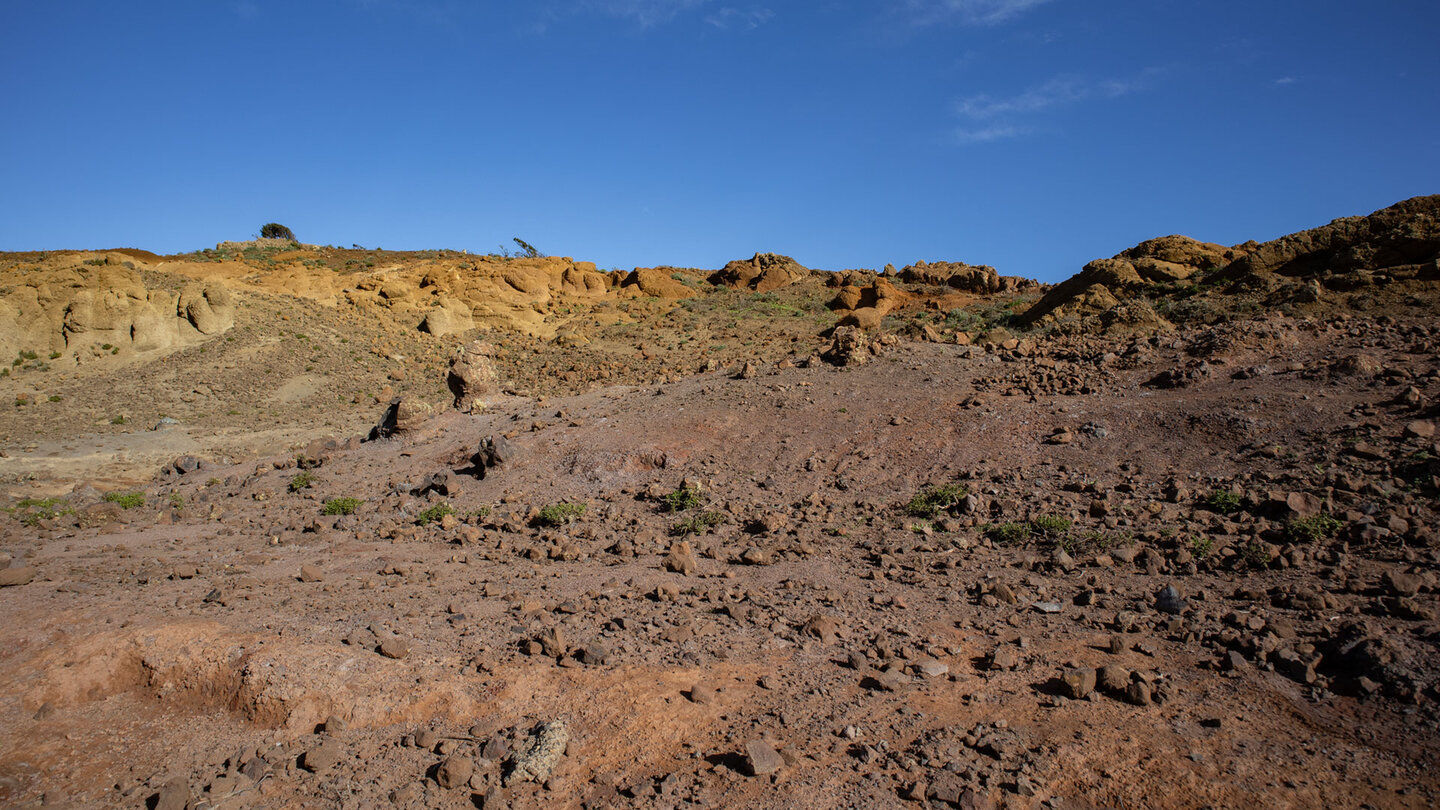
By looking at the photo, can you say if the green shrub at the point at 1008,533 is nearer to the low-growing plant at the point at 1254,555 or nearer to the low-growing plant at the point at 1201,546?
the low-growing plant at the point at 1201,546

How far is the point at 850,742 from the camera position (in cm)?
362

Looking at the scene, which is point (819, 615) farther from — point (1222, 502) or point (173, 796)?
point (1222, 502)

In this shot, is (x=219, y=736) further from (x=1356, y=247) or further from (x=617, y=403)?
(x=1356, y=247)

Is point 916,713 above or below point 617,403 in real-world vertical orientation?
below

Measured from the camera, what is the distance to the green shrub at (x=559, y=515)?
7.90 meters

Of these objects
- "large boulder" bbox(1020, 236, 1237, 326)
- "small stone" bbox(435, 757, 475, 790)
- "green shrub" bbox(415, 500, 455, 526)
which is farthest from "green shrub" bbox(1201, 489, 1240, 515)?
"large boulder" bbox(1020, 236, 1237, 326)

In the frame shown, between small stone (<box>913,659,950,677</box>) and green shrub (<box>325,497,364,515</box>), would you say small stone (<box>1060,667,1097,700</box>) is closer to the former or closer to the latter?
small stone (<box>913,659,950,677</box>)

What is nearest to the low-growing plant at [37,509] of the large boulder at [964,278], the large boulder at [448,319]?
the large boulder at [448,319]

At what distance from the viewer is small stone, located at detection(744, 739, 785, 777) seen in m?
3.39

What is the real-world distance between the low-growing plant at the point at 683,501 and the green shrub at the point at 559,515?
0.96 m

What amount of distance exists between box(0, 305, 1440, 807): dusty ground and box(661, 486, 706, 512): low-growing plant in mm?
254

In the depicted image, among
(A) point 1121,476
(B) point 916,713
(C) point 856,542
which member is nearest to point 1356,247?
(A) point 1121,476

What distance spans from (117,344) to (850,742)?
22.4 m

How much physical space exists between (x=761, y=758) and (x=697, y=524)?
160 inches
